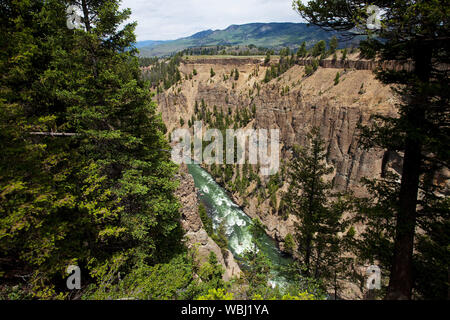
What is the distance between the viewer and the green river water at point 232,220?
4153 centimetres

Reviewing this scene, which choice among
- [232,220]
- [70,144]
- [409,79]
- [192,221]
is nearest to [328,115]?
[232,220]

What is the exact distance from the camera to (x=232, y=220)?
5244 cm

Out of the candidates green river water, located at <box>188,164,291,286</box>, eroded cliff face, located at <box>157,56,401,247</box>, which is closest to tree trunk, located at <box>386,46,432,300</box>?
eroded cliff face, located at <box>157,56,401,247</box>

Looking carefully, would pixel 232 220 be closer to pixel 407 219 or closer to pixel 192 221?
pixel 192 221

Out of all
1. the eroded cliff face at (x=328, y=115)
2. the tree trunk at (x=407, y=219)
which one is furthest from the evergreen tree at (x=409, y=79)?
the eroded cliff face at (x=328, y=115)

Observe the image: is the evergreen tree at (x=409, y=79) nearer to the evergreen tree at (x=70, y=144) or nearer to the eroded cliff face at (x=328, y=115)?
the evergreen tree at (x=70, y=144)

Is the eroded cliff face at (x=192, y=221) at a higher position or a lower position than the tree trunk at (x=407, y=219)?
lower

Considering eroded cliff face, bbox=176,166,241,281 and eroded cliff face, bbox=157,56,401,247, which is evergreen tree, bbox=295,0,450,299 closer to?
eroded cliff face, bbox=157,56,401,247

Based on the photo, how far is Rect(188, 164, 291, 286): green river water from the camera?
41531 mm

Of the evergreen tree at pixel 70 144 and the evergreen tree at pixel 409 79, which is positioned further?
the evergreen tree at pixel 70 144
